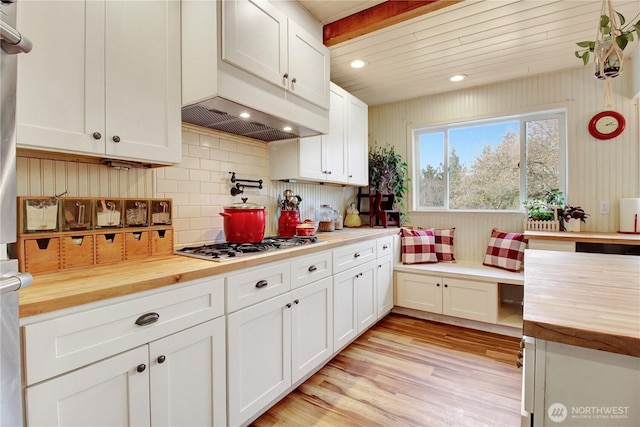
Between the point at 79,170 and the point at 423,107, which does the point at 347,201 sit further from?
the point at 79,170

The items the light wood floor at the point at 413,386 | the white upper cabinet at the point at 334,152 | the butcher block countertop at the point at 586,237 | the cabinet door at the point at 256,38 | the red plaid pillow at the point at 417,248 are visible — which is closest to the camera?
the cabinet door at the point at 256,38

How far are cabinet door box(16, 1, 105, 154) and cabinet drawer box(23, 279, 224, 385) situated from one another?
2.13 ft

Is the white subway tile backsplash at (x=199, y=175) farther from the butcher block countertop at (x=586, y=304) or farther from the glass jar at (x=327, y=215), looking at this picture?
the butcher block countertop at (x=586, y=304)

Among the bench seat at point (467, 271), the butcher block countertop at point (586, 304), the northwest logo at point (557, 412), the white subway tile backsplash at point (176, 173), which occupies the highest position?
the white subway tile backsplash at point (176, 173)

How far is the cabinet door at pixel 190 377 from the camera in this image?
114 centimetres

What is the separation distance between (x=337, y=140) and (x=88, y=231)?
201 centimetres

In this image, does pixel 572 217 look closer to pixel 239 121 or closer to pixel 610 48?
pixel 610 48

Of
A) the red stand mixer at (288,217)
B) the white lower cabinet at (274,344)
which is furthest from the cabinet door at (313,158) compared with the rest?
the white lower cabinet at (274,344)

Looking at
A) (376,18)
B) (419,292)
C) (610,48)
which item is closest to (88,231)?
(376,18)

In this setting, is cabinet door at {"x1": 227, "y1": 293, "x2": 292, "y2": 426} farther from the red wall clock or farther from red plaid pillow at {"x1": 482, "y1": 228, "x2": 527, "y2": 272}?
the red wall clock

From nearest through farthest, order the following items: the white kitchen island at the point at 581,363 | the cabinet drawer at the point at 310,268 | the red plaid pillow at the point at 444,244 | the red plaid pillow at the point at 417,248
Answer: the white kitchen island at the point at 581,363 < the cabinet drawer at the point at 310,268 < the red plaid pillow at the point at 417,248 < the red plaid pillow at the point at 444,244

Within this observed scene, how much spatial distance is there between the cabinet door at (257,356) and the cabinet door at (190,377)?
0.06 meters

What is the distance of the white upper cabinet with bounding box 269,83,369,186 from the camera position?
2.38 m

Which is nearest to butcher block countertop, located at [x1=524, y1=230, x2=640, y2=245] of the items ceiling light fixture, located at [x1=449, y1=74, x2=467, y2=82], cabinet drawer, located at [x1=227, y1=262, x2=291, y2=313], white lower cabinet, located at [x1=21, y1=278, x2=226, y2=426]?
ceiling light fixture, located at [x1=449, y1=74, x2=467, y2=82]
